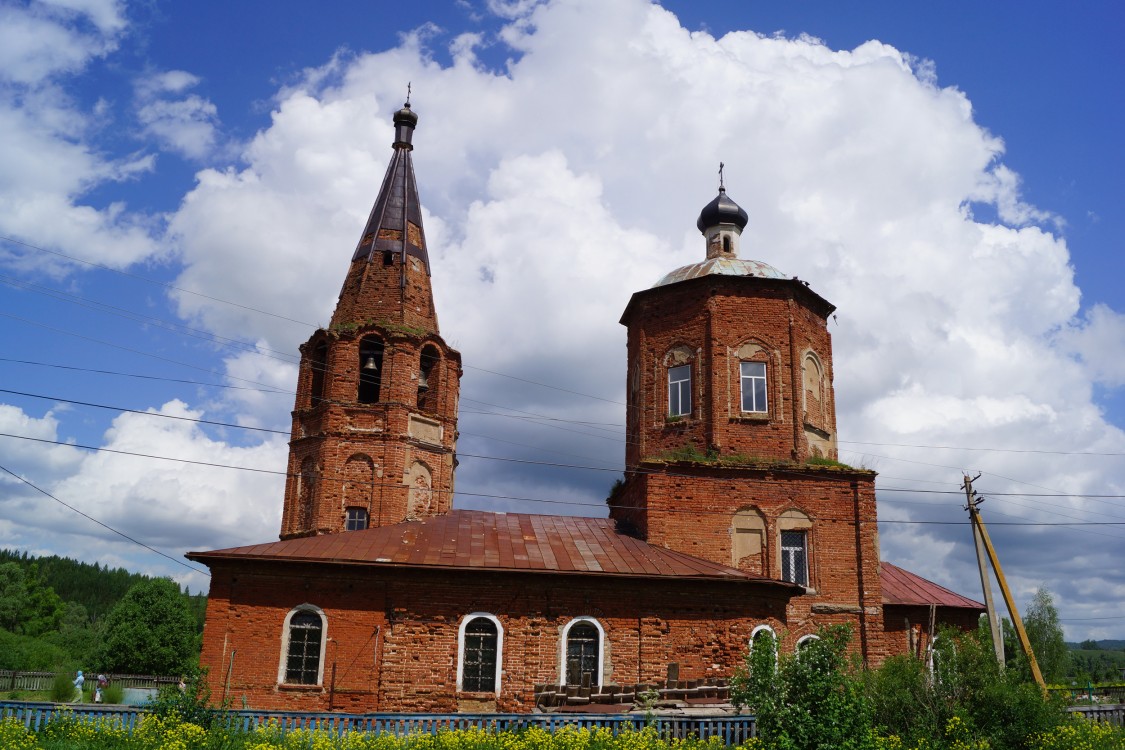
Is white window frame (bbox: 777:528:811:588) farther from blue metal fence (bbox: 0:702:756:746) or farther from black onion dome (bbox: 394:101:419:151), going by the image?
black onion dome (bbox: 394:101:419:151)

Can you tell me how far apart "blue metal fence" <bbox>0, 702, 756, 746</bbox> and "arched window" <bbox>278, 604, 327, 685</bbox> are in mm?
4544

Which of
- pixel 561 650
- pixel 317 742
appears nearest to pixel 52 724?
pixel 317 742

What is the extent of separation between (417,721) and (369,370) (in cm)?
1295

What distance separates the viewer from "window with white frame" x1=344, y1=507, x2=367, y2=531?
22.3 metres

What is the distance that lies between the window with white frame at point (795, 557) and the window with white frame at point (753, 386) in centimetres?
331

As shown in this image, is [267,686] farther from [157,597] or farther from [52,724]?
[157,597]

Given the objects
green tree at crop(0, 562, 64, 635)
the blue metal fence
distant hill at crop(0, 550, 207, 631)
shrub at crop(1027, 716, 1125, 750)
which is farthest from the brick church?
distant hill at crop(0, 550, 207, 631)

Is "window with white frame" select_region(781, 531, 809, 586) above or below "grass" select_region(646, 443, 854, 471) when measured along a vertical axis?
Answer: below

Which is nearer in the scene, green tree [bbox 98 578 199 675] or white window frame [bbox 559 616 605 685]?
white window frame [bbox 559 616 605 685]

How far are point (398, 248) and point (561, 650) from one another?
13.5m

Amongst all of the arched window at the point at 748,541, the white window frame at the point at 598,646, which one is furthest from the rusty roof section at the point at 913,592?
the white window frame at the point at 598,646

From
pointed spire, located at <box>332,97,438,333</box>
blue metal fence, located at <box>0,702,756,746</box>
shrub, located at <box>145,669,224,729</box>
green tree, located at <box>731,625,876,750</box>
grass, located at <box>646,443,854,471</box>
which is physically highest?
pointed spire, located at <box>332,97,438,333</box>

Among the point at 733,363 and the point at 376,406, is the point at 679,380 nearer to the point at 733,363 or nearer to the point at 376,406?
the point at 733,363

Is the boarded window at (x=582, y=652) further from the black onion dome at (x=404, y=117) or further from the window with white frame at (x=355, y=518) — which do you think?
the black onion dome at (x=404, y=117)
